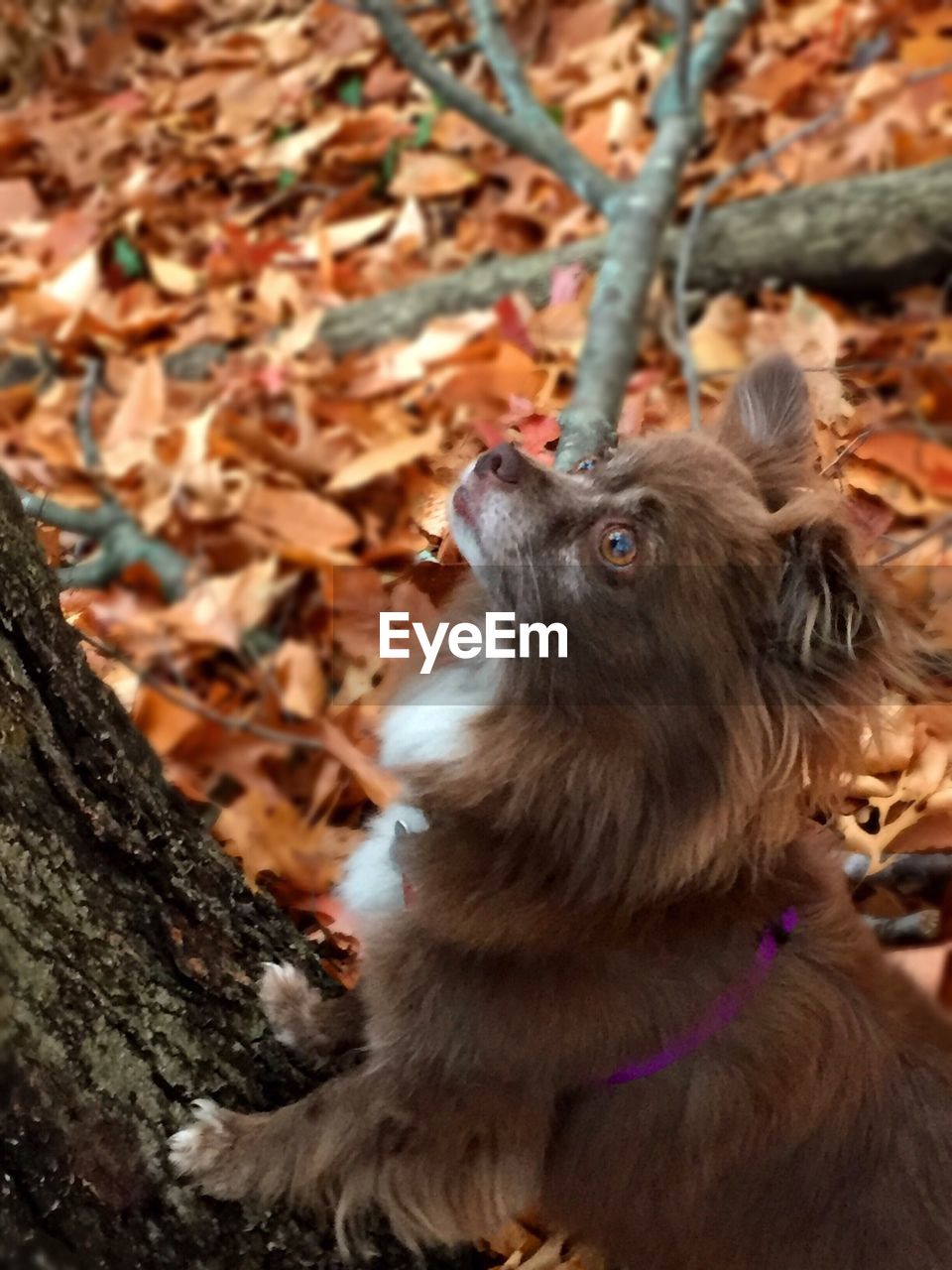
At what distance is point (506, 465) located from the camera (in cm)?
173

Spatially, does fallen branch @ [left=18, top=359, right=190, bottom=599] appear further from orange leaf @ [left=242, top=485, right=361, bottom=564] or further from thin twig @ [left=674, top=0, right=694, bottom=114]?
thin twig @ [left=674, top=0, right=694, bottom=114]

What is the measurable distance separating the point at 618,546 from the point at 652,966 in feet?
1.84

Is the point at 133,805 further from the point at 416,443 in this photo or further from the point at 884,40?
the point at 884,40

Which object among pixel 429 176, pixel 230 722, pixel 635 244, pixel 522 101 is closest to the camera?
pixel 230 722

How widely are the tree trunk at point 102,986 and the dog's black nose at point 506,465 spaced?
2.06ft

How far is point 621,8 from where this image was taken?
5.46 meters

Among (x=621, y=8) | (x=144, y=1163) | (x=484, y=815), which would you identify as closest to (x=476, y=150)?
(x=621, y=8)

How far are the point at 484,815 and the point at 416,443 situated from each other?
2.34 metres

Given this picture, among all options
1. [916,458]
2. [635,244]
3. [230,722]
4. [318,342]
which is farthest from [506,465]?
[318,342]

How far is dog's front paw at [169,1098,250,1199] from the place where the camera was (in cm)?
142

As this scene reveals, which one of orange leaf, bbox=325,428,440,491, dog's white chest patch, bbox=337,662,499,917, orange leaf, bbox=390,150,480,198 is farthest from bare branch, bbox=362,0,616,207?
dog's white chest patch, bbox=337,662,499,917

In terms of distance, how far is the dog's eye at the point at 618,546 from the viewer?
1624 millimetres

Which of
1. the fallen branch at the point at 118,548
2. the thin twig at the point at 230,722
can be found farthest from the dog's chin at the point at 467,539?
the fallen branch at the point at 118,548

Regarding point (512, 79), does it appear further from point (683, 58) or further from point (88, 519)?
point (88, 519)
